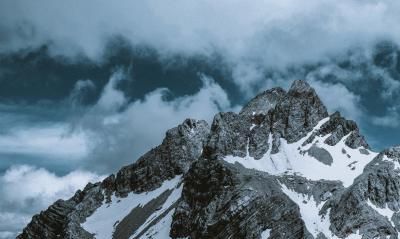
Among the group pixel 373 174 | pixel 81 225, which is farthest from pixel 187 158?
pixel 373 174

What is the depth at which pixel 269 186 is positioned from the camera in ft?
437

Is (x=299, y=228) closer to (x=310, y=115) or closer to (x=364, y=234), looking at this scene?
(x=364, y=234)

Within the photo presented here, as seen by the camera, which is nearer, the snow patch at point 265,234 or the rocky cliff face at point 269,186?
the snow patch at point 265,234

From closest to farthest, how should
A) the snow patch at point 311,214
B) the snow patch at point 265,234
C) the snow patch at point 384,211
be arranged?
the snow patch at point 265,234
the snow patch at point 311,214
the snow patch at point 384,211

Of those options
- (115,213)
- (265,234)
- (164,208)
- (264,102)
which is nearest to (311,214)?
(265,234)

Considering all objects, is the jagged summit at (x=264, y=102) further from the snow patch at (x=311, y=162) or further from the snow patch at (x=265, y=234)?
the snow patch at (x=265, y=234)

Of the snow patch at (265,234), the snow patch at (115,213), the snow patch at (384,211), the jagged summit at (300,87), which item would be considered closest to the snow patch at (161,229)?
the snow patch at (115,213)

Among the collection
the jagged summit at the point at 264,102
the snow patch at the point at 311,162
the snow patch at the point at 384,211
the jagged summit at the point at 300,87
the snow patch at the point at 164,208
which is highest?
the jagged summit at the point at 264,102

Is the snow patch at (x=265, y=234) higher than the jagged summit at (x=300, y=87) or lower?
lower

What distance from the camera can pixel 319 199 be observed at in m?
136

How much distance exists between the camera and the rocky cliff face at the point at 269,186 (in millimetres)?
125188

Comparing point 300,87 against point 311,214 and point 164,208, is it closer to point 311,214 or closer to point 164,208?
point 311,214

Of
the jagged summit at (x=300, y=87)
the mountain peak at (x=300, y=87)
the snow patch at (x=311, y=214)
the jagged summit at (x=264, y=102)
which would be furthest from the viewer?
the jagged summit at (x=264, y=102)

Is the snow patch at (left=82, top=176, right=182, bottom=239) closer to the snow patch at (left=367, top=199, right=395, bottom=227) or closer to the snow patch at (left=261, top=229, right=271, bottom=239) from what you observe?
the snow patch at (left=261, top=229, right=271, bottom=239)
